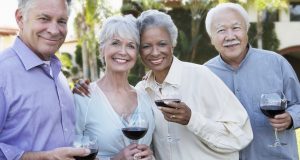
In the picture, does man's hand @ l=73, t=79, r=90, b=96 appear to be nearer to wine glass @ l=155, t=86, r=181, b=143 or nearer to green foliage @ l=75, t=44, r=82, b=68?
wine glass @ l=155, t=86, r=181, b=143

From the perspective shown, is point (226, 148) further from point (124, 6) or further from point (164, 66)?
point (124, 6)

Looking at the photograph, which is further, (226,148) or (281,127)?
(281,127)

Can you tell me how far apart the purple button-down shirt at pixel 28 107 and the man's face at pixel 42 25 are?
3.5 inches

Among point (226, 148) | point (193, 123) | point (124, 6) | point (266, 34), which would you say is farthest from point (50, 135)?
point (266, 34)

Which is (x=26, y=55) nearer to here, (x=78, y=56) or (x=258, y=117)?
(x=258, y=117)

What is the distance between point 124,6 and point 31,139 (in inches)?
967

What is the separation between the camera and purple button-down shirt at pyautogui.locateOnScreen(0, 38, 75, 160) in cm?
311

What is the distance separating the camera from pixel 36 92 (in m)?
3.25

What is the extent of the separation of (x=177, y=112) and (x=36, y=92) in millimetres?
1023

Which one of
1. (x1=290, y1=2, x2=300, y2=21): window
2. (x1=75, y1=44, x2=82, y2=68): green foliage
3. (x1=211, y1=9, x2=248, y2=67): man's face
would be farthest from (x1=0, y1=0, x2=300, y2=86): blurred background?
(x1=211, y1=9, x2=248, y2=67): man's face

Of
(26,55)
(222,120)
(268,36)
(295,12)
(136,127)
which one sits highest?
(26,55)

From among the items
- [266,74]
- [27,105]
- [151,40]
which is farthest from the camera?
[266,74]

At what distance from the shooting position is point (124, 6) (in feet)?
89.7

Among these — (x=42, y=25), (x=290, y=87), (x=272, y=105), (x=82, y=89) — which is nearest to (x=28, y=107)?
(x=42, y=25)
